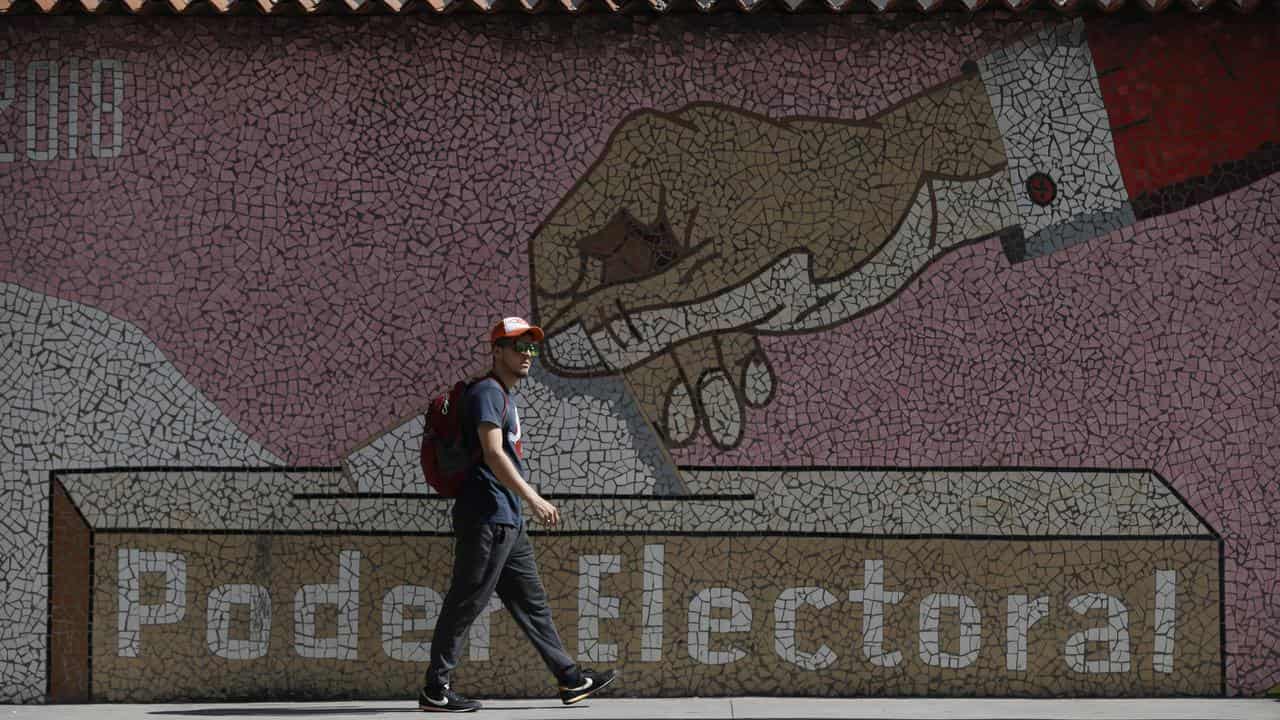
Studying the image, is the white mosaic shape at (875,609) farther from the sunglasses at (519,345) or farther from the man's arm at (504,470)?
the sunglasses at (519,345)

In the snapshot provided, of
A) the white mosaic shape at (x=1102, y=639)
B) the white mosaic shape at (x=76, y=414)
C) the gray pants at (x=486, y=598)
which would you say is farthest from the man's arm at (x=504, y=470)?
the white mosaic shape at (x=1102, y=639)

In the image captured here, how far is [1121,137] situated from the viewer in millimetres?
7223

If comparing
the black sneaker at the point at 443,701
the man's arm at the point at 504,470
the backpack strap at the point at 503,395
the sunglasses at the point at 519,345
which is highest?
the sunglasses at the point at 519,345

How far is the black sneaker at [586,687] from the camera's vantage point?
6.77 meters

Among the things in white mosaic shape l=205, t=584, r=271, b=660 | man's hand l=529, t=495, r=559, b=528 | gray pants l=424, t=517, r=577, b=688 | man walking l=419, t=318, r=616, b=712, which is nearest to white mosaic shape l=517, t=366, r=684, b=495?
man walking l=419, t=318, r=616, b=712

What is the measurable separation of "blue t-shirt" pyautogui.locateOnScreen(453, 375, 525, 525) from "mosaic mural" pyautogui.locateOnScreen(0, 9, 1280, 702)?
526 mm

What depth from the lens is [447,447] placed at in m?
6.76

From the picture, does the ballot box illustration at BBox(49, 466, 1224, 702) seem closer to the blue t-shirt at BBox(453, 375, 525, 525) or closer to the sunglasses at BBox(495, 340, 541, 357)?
the blue t-shirt at BBox(453, 375, 525, 525)

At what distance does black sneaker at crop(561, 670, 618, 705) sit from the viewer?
6.77 meters

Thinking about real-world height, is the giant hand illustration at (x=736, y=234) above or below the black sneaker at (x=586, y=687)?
above

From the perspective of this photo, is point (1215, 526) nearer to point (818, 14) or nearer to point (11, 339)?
point (818, 14)

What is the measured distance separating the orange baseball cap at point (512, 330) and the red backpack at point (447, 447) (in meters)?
0.20

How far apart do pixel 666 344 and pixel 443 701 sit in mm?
2046

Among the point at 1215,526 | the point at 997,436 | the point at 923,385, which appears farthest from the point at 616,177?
the point at 1215,526
